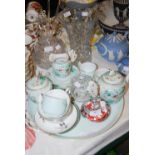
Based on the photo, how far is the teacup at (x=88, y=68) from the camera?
39.6 inches

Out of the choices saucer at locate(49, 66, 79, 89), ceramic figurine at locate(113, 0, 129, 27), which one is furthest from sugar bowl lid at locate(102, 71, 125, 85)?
ceramic figurine at locate(113, 0, 129, 27)

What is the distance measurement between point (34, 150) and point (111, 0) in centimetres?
76

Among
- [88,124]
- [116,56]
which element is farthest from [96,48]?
[88,124]

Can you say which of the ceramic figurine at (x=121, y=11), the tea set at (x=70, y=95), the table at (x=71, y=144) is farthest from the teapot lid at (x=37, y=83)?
the ceramic figurine at (x=121, y=11)

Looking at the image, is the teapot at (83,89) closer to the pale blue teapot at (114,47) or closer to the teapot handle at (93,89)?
the teapot handle at (93,89)

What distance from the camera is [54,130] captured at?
0.84 meters

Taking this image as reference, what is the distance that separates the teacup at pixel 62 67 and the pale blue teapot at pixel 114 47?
0.62 feet

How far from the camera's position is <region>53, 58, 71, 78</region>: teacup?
980 mm

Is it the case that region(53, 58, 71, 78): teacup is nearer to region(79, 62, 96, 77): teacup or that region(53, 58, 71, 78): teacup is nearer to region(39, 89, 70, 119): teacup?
region(79, 62, 96, 77): teacup

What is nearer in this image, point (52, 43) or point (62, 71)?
point (62, 71)

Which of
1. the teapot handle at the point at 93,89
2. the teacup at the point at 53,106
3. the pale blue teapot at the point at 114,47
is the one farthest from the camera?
the pale blue teapot at the point at 114,47

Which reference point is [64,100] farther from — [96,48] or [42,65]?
[96,48]

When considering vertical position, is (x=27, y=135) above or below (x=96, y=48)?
below

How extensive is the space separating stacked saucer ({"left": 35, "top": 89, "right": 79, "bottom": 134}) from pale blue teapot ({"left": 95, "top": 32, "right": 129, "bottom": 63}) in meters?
0.33
